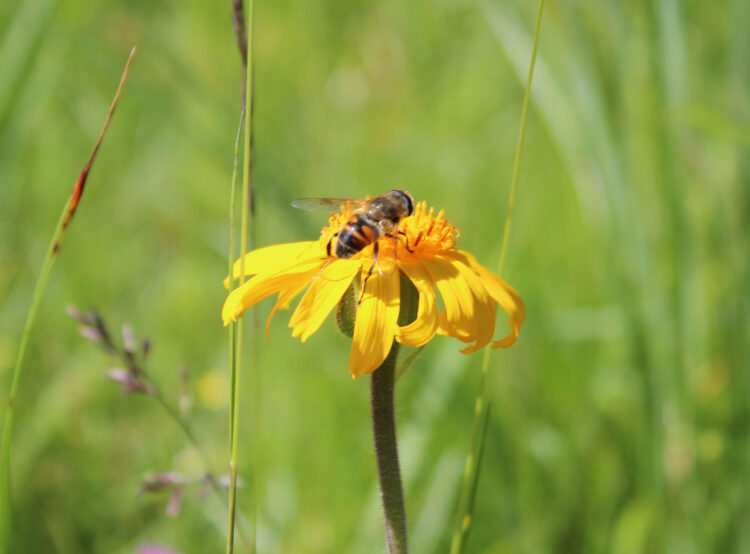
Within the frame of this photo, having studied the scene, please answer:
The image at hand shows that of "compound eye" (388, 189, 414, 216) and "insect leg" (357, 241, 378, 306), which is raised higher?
"compound eye" (388, 189, 414, 216)

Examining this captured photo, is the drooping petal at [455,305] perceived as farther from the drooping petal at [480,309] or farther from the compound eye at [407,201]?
the compound eye at [407,201]

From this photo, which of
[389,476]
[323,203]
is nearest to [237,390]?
[389,476]

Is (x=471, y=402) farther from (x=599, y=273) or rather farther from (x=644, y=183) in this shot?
(x=644, y=183)

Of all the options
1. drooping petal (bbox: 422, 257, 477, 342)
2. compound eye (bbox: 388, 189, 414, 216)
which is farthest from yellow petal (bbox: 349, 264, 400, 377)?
compound eye (bbox: 388, 189, 414, 216)

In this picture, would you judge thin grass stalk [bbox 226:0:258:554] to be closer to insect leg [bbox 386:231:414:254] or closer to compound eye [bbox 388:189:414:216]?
insect leg [bbox 386:231:414:254]

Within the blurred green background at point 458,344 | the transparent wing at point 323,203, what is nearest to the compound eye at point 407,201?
the transparent wing at point 323,203

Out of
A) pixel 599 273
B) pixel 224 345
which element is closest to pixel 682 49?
pixel 599 273
